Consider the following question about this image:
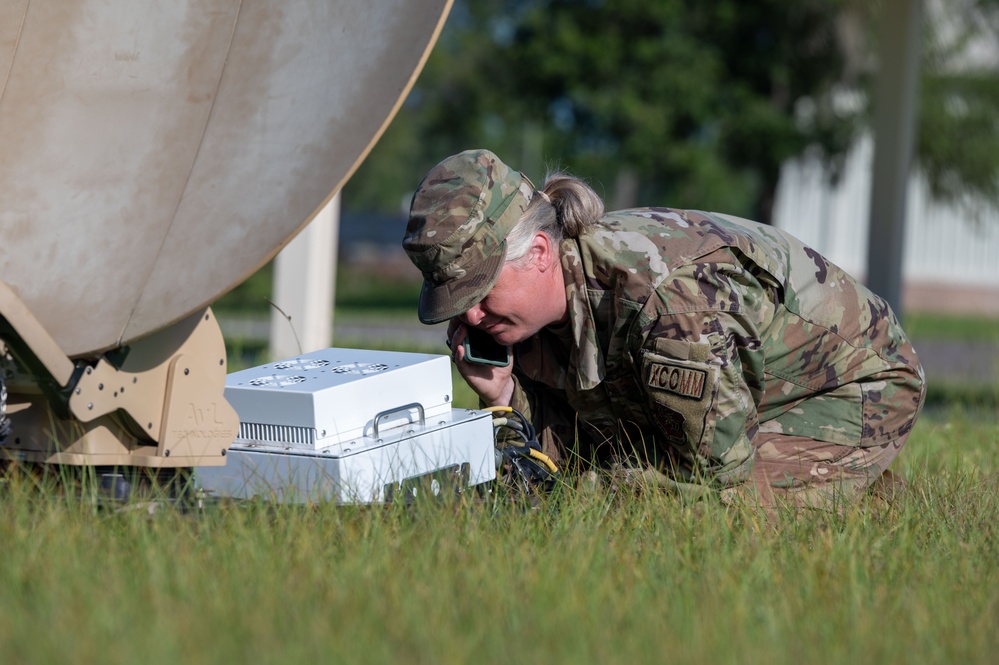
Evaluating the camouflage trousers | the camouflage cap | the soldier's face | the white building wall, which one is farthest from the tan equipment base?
the white building wall

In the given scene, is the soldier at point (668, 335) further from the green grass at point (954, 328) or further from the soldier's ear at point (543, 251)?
the green grass at point (954, 328)

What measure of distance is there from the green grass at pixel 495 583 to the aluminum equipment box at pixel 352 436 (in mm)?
114

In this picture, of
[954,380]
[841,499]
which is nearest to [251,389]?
[841,499]

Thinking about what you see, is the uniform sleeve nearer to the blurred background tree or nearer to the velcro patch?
the velcro patch

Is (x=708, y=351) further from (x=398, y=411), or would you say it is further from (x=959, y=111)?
(x=959, y=111)

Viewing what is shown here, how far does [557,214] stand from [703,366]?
62cm

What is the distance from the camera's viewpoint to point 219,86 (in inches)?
114

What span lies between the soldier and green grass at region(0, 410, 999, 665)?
30 centimetres

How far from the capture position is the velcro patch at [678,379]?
3021 millimetres

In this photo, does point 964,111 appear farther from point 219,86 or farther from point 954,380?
point 219,86

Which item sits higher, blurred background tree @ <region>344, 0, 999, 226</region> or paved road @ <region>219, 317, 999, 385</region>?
blurred background tree @ <region>344, 0, 999, 226</region>

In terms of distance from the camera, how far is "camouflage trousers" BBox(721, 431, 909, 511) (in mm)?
3314

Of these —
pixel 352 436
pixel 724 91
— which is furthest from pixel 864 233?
pixel 352 436

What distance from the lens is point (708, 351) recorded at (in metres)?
3.03
